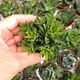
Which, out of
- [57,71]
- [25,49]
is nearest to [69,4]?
[57,71]

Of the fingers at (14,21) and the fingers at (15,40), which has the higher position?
the fingers at (14,21)

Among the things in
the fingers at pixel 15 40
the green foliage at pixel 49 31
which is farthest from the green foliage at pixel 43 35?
the fingers at pixel 15 40

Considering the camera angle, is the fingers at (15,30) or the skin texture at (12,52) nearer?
the skin texture at (12,52)

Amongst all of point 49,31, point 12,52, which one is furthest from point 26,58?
point 49,31

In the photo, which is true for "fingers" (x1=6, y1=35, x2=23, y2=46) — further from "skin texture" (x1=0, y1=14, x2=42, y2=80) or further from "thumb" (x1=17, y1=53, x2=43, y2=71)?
"thumb" (x1=17, y1=53, x2=43, y2=71)

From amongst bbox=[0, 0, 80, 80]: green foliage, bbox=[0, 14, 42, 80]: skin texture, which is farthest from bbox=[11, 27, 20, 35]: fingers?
bbox=[0, 0, 80, 80]: green foliage

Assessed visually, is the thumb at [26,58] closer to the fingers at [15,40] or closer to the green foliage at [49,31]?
the green foliage at [49,31]

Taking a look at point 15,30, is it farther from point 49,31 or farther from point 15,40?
point 49,31

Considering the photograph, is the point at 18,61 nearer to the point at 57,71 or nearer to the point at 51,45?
the point at 51,45
